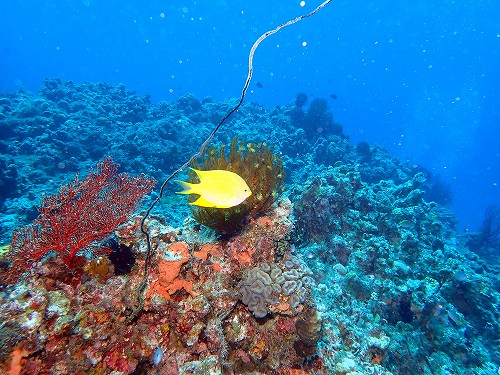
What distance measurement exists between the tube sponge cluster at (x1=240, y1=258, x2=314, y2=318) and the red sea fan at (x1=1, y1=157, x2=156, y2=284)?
5.12 ft

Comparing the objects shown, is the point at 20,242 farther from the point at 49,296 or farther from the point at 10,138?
the point at 10,138

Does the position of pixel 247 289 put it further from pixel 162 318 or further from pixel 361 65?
pixel 361 65

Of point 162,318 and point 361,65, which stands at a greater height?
point 361,65

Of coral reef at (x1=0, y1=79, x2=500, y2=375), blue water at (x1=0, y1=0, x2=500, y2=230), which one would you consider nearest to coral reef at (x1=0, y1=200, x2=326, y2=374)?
coral reef at (x1=0, y1=79, x2=500, y2=375)

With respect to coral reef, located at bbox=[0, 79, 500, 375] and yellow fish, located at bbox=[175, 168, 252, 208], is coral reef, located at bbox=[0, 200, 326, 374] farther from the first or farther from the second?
yellow fish, located at bbox=[175, 168, 252, 208]

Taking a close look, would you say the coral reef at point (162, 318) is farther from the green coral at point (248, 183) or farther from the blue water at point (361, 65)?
the blue water at point (361, 65)

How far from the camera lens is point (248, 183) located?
353 cm

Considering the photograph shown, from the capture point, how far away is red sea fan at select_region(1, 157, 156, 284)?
257cm

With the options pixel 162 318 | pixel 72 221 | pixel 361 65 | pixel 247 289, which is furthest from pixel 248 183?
pixel 361 65

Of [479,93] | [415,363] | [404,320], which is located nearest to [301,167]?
[404,320]

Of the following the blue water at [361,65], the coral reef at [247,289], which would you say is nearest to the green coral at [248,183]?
the coral reef at [247,289]

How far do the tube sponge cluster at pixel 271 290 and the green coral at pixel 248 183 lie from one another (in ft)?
2.31

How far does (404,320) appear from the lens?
6859 mm

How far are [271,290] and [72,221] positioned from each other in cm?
212
